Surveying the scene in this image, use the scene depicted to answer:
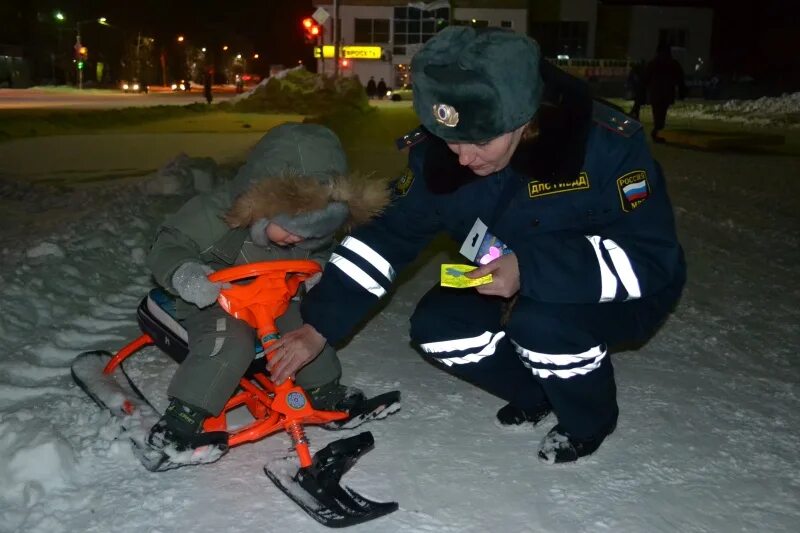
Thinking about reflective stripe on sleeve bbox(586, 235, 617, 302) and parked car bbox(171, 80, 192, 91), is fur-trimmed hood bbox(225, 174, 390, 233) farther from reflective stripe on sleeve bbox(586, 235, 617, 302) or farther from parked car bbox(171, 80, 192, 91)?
parked car bbox(171, 80, 192, 91)

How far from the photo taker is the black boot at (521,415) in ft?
10.7

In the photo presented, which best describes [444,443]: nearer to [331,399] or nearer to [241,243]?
[331,399]

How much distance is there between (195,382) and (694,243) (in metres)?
4.89

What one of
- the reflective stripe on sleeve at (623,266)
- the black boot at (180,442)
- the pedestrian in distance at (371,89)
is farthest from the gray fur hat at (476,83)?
the pedestrian in distance at (371,89)

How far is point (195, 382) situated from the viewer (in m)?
2.83

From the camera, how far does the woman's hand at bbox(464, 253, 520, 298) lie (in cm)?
266

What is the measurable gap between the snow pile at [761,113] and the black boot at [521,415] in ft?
71.3

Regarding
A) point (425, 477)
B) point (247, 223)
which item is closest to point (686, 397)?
point (425, 477)

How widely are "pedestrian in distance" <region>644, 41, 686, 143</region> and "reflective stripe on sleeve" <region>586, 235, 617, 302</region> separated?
→ 14523 millimetres

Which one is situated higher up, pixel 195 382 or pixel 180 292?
pixel 180 292

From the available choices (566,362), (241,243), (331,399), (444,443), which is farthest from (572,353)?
(241,243)

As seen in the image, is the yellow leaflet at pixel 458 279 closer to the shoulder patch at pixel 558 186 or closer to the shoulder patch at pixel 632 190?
the shoulder patch at pixel 558 186

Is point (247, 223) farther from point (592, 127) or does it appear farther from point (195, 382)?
point (592, 127)

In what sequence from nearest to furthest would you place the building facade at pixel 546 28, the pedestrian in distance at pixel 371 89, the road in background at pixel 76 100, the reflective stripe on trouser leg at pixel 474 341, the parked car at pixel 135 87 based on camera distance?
the reflective stripe on trouser leg at pixel 474 341
the road in background at pixel 76 100
the pedestrian in distance at pixel 371 89
the parked car at pixel 135 87
the building facade at pixel 546 28
